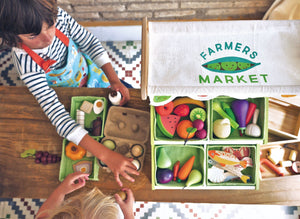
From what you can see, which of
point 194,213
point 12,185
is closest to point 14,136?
point 12,185

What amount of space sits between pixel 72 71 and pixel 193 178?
851mm

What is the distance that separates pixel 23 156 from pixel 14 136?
115 millimetres

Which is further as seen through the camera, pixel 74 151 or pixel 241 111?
pixel 74 151

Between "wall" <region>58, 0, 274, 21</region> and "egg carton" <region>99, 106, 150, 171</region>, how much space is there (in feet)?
3.11

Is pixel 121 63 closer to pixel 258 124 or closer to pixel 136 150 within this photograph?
pixel 136 150

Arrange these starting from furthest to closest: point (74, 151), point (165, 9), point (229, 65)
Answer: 1. point (165, 9)
2. point (74, 151)
3. point (229, 65)

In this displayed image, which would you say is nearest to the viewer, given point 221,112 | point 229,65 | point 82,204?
Result: point 229,65

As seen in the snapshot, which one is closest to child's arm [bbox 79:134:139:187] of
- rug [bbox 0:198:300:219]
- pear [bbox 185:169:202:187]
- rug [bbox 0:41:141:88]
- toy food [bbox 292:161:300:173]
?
pear [bbox 185:169:202:187]

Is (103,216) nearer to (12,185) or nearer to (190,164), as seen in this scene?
(190,164)

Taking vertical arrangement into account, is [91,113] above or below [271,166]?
above

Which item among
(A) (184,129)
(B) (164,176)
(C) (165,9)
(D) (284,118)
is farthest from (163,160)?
(C) (165,9)

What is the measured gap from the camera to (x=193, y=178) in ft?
3.09

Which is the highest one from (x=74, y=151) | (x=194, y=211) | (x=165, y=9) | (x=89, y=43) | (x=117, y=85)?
(x=165, y=9)

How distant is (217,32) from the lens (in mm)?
709
